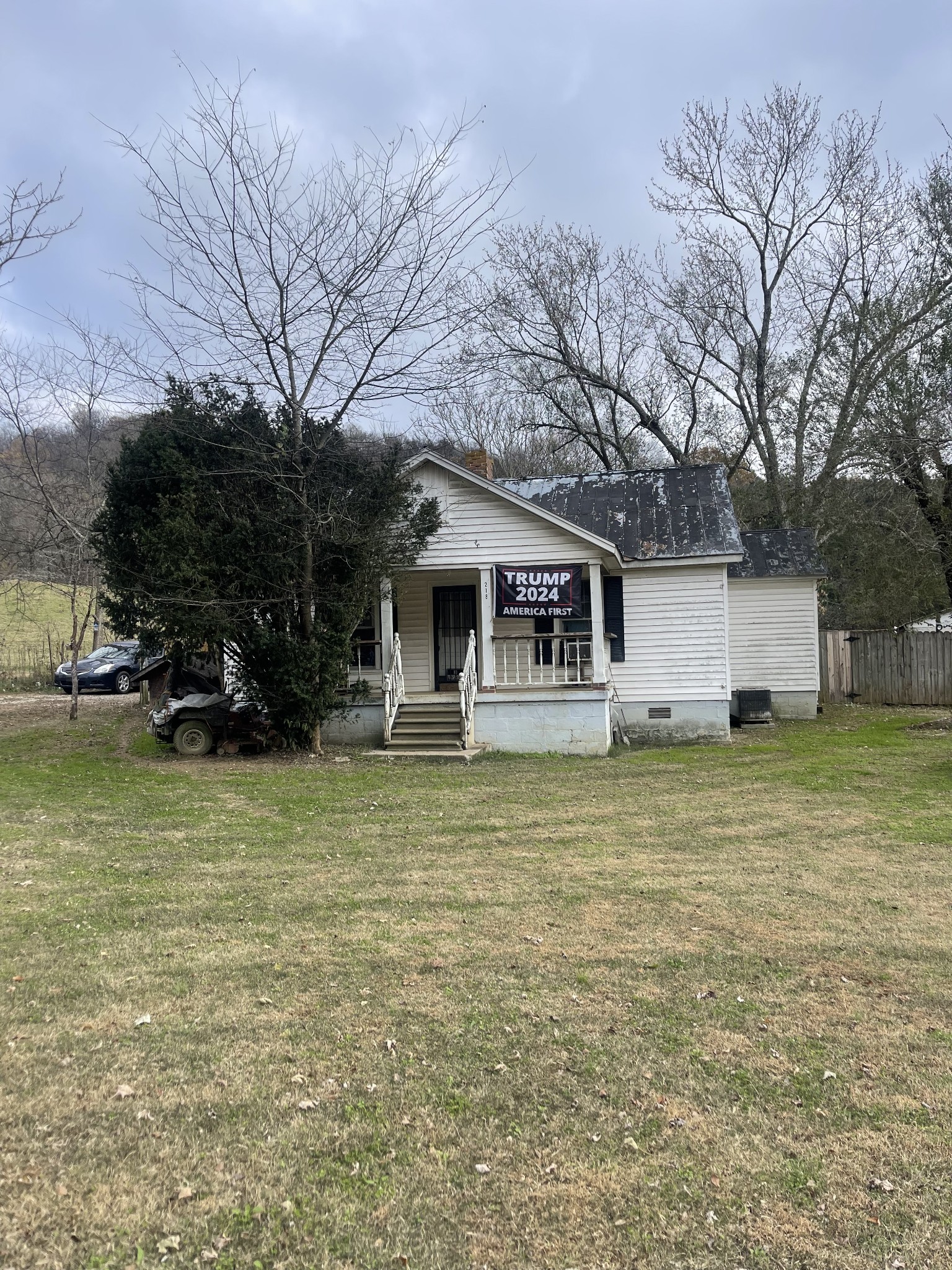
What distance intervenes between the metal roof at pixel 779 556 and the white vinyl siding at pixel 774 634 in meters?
0.19

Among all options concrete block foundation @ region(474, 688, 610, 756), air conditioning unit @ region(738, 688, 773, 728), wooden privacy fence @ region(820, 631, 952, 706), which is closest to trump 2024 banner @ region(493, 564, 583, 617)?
concrete block foundation @ region(474, 688, 610, 756)

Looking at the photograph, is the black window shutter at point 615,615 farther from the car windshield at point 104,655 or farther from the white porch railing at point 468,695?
the car windshield at point 104,655

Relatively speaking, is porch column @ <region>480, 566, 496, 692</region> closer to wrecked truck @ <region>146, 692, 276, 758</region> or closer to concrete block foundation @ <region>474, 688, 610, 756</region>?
concrete block foundation @ <region>474, 688, 610, 756</region>

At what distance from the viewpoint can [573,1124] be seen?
3.63m

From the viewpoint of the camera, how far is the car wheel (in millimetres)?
15023

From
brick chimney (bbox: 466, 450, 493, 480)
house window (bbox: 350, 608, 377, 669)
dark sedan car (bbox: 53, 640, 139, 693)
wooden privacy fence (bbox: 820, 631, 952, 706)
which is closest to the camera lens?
house window (bbox: 350, 608, 377, 669)

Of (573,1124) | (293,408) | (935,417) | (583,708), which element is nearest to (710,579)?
(583,708)

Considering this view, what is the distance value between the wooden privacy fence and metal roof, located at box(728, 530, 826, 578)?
3677mm

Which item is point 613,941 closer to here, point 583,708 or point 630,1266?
point 630,1266

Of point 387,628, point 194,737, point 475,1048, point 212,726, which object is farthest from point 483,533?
point 475,1048

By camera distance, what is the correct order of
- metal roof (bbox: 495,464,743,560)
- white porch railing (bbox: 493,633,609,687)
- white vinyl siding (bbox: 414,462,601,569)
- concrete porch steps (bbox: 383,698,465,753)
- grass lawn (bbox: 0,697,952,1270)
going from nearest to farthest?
1. grass lawn (bbox: 0,697,952,1270)
2. concrete porch steps (bbox: 383,698,465,753)
3. white vinyl siding (bbox: 414,462,601,569)
4. white porch railing (bbox: 493,633,609,687)
5. metal roof (bbox: 495,464,743,560)

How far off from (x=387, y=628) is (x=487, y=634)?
6.21 feet

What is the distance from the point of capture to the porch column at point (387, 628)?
15656mm

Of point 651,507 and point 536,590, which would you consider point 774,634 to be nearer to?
point 651,507
